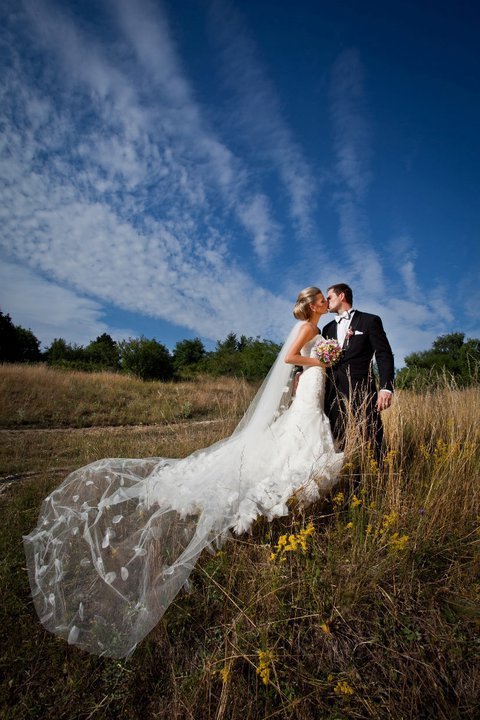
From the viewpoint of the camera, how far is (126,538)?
8.22 feet

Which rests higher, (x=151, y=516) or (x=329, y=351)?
(x=329, y=351)

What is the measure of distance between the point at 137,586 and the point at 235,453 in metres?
1.51

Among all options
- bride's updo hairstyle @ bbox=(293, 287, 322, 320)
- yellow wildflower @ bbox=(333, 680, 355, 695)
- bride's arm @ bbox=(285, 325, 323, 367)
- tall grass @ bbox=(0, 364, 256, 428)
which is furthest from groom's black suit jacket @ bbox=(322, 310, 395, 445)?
tall grass @ bbox=(0, 364, 256, 428)

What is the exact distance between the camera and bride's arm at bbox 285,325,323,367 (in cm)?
382

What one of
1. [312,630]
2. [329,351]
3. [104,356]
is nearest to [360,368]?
[329,351]

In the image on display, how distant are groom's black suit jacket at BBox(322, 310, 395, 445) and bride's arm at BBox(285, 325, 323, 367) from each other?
0.99 ft

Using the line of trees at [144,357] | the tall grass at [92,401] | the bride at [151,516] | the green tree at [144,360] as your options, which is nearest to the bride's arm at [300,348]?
the bride at [151,516]

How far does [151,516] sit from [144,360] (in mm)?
16930

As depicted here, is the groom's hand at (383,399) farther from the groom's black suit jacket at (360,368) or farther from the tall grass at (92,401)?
the tall grass at (92,401)

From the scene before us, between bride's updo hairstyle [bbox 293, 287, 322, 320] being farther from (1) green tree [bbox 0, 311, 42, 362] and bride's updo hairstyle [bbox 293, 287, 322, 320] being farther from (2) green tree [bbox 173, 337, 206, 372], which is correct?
(2) green tree [bbox 173, 337, 206, 372]

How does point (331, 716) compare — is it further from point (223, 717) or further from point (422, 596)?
point (422, 596)

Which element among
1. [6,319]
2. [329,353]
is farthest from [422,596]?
[6,319]

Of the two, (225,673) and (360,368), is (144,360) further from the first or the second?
(225,673)

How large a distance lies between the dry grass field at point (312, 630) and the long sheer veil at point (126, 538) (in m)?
0.17
